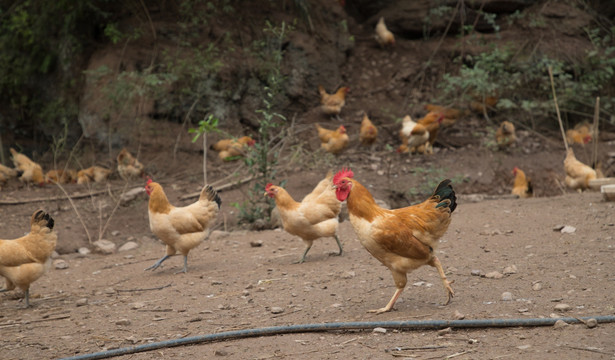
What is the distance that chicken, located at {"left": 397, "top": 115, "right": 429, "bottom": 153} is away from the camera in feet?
38.7

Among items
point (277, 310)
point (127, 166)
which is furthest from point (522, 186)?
point (127, 166)

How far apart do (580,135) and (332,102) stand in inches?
213

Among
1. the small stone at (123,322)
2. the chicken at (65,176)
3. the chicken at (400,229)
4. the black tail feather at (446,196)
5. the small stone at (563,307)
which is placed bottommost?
the chicken at (65,176)

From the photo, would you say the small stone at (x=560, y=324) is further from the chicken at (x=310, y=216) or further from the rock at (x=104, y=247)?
the rock at (x=104, y=247)

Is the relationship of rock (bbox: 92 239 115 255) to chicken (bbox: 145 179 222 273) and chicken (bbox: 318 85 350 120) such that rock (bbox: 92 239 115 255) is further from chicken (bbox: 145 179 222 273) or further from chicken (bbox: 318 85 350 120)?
chicken (bbox: 318 85 350 120)

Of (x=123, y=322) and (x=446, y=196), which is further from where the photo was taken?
(x=123, y=322)

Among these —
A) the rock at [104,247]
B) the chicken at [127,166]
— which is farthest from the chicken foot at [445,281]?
the chicken at [127,166]

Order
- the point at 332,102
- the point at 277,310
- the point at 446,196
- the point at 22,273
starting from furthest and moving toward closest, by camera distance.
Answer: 1. the point at 332,102
2. the point at 22,273
3. the point at 277,310
4. the point at 446,196

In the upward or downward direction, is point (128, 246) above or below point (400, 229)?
below

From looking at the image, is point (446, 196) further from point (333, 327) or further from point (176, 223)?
point (176, 223)

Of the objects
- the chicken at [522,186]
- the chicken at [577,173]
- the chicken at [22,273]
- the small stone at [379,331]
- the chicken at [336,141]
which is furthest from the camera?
the chicken at [336,141]

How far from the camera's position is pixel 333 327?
3988 mm

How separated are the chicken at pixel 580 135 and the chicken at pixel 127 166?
894 cm

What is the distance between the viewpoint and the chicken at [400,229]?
4.29 meters
